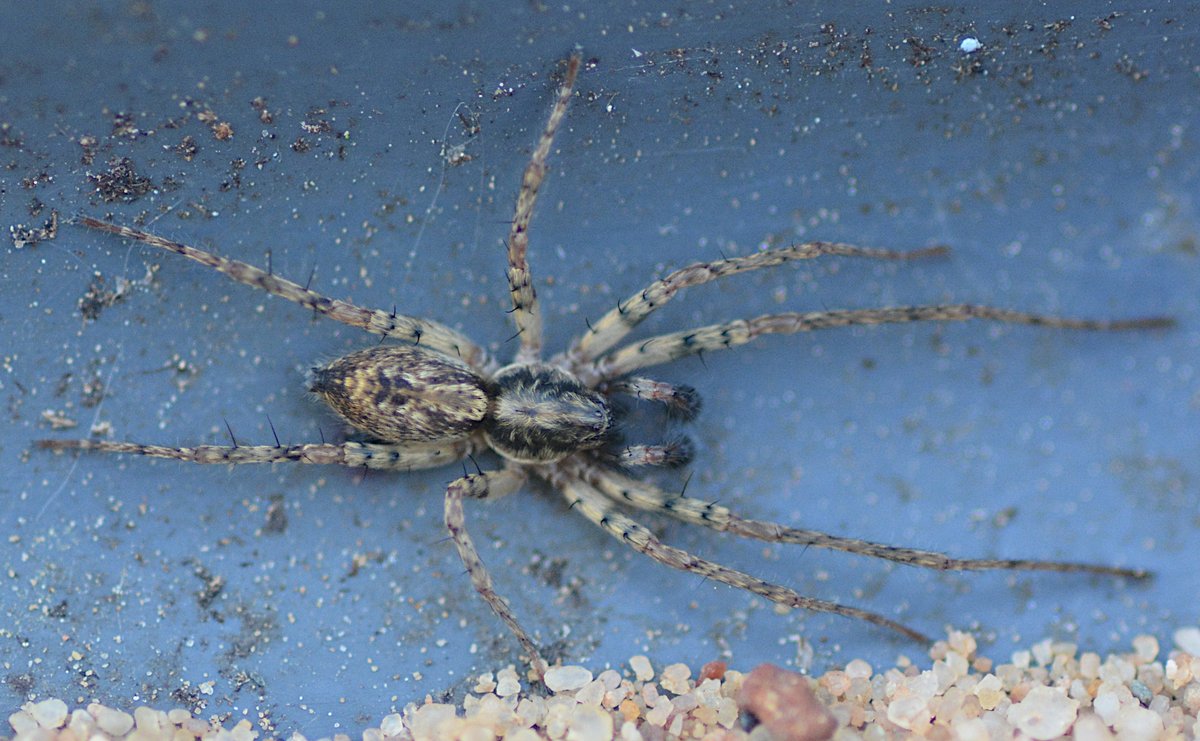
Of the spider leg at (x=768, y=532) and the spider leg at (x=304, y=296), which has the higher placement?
the spider leg at (x=304, y=296)

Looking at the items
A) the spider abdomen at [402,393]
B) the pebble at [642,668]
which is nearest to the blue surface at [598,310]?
the pebble at [642,668]

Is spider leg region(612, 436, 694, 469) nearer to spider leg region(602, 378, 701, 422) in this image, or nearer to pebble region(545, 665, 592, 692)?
spider leg region(602, 378, 701, 422)

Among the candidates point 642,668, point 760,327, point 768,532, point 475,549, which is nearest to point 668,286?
point 760,327

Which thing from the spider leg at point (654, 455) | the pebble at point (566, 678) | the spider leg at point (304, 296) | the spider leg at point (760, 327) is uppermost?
the spider leg at point (304, 296)

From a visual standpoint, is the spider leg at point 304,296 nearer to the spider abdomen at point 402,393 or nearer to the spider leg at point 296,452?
the spider abdomen at point 402,393

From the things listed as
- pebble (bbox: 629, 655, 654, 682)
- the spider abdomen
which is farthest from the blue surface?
the spider abdomen

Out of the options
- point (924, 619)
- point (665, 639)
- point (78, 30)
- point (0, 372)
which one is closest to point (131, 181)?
point (78, 30)

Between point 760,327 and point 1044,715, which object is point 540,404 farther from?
point 1044,715
